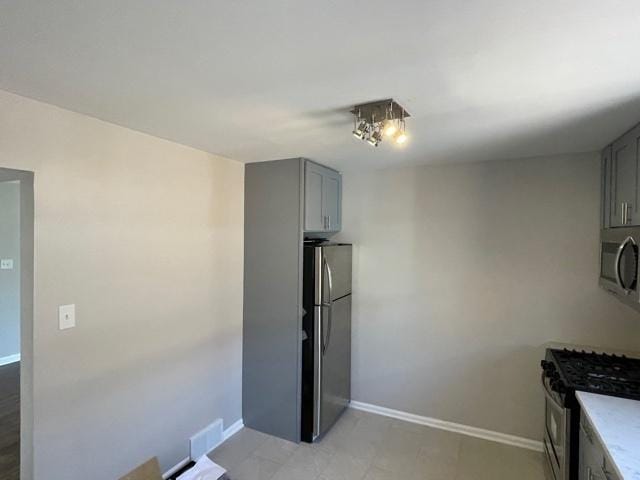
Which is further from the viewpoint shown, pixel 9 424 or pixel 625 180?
pixel 9 424

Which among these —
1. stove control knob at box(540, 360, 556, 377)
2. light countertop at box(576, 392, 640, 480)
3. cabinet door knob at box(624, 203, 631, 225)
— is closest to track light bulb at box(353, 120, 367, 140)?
cabinet door knob at box(624, 203, 631, 225)

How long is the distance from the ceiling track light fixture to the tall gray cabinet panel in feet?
3.66

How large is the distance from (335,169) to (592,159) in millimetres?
2094

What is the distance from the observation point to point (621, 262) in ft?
6.65

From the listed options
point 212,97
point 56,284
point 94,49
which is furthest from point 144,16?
point 56,284

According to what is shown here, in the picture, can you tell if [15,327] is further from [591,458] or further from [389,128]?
[591,458]

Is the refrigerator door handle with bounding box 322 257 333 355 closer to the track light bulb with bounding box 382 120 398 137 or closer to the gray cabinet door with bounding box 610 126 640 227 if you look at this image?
the track light bulb with bounding box 382 120 398 137

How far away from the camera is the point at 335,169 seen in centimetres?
334

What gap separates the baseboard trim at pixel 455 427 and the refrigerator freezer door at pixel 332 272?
120 centimetres

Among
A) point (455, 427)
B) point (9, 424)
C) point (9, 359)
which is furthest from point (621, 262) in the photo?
point (9, 359)

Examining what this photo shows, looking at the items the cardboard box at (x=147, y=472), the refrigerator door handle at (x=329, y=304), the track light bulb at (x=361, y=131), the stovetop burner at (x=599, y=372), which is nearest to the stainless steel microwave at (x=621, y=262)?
the stovetop burner at (x=599, y=372)

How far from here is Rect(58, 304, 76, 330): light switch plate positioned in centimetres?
182

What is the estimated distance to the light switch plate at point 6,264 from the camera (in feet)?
14.4

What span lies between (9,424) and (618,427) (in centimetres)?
440
